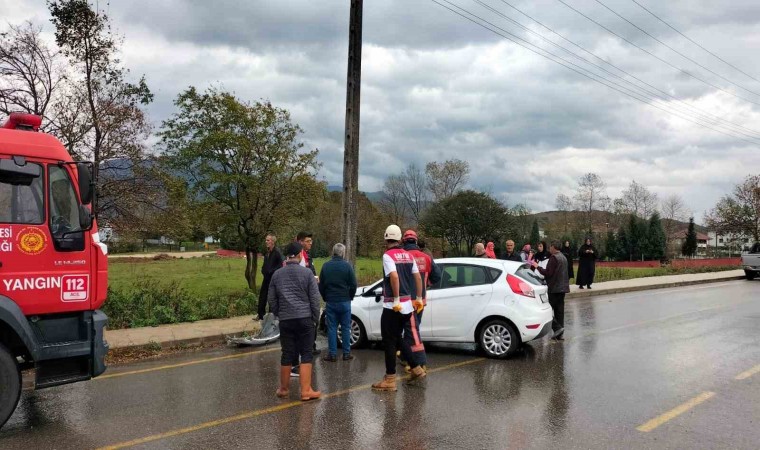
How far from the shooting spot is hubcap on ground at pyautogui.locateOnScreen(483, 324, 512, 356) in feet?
28.5

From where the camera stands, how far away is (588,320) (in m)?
13.2

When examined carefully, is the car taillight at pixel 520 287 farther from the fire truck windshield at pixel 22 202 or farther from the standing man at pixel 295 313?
the fire truck windshield at pixel 22 202

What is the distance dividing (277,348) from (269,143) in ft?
32.1

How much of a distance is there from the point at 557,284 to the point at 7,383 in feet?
27.6

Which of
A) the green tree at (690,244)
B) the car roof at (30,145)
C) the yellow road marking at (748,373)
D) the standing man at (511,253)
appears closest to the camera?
the car roof at (30,145)

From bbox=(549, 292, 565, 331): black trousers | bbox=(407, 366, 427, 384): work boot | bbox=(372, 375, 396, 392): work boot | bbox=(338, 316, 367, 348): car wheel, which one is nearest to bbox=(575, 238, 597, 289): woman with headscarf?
bbox=(549, 292, 565, 331): black trousers

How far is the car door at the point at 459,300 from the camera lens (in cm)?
884

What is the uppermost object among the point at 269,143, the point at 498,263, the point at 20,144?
the point at 269,143

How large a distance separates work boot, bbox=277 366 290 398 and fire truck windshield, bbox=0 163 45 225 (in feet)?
9.62

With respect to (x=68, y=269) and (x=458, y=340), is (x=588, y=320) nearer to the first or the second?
(x=458, y=340)

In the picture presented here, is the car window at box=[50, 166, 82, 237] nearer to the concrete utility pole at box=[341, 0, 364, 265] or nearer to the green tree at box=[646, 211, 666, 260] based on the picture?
the concrete utility pole at box=[341, 0, 364, 265]

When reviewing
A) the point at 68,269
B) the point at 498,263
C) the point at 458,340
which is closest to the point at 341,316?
the point at 458,340

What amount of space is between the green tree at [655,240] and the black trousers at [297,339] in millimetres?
68389

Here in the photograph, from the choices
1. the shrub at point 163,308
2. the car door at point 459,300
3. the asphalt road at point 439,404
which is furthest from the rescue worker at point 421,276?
the shrub at point 163,308
